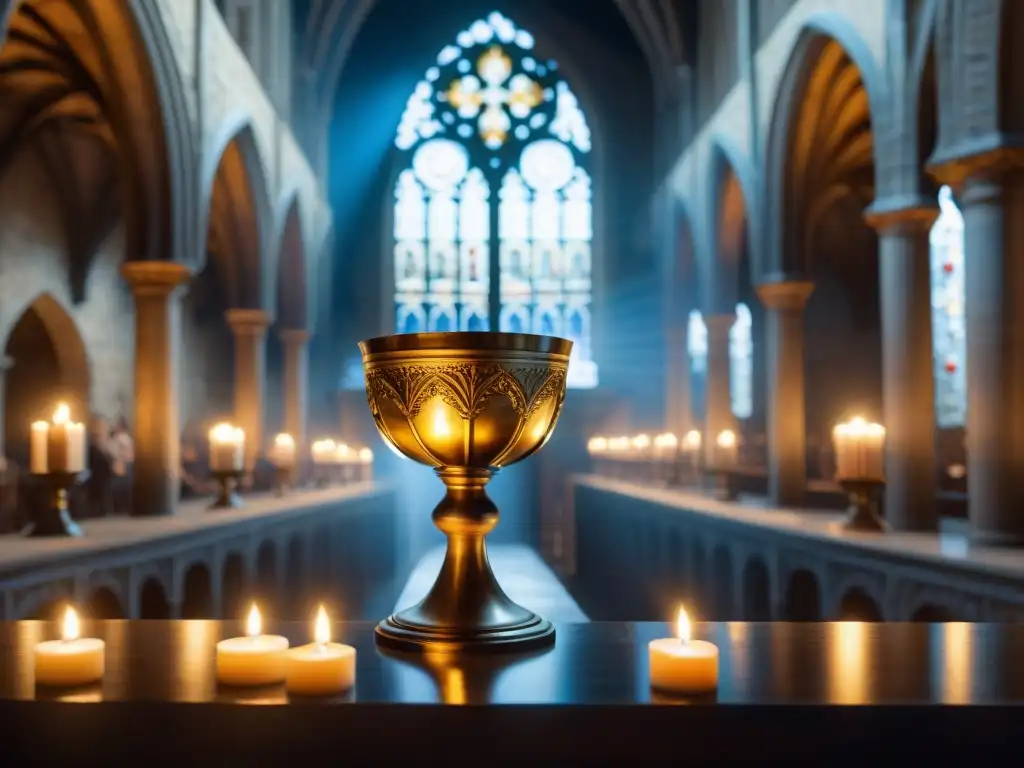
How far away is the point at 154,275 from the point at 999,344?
6.66m

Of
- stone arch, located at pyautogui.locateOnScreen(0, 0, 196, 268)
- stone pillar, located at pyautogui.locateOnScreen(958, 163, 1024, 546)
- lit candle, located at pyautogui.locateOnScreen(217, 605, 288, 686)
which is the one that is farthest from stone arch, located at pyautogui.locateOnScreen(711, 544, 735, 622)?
lit candle, located at pyautogui.locateOnScreen(217, 605, 288, 686)

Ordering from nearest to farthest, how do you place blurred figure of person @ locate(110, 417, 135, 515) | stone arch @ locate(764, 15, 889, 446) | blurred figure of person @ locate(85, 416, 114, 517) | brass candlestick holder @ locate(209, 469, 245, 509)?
blurred figure of person @ locate(85, 416, 114, 517) → brass candlestick holder @ locate(209, 469, 245, 509) → blurred figure of person @ locate(110, 417, 135, 515) → stone arch @ locate(764, 15, 889, 446)

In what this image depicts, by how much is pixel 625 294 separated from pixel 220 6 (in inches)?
389

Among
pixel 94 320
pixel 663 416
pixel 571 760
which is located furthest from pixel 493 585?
pixel 663 416

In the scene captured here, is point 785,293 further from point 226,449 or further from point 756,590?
point 226,449

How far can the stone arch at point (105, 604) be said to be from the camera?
530 cm

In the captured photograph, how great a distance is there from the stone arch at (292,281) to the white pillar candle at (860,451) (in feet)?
38.2

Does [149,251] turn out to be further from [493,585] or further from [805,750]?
[805,750]

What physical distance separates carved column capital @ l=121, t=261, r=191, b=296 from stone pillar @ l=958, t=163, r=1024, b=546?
6.31 meters

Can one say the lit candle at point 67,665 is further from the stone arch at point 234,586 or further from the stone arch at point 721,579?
the stone arch at point 721,579

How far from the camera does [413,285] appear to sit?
65.3 feet

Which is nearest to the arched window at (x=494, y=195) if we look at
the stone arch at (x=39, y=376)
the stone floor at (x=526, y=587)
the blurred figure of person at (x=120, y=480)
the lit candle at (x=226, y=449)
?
the stone arch at (x=39, y=376)

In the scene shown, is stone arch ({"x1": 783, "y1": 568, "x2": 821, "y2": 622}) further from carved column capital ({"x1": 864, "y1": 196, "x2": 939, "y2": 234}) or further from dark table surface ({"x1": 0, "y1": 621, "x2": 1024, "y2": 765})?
dark table surface ({"x1": 0, "y1": 621, "x2": 1024, "y2": 765})

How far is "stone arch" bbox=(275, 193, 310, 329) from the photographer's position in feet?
52.7
